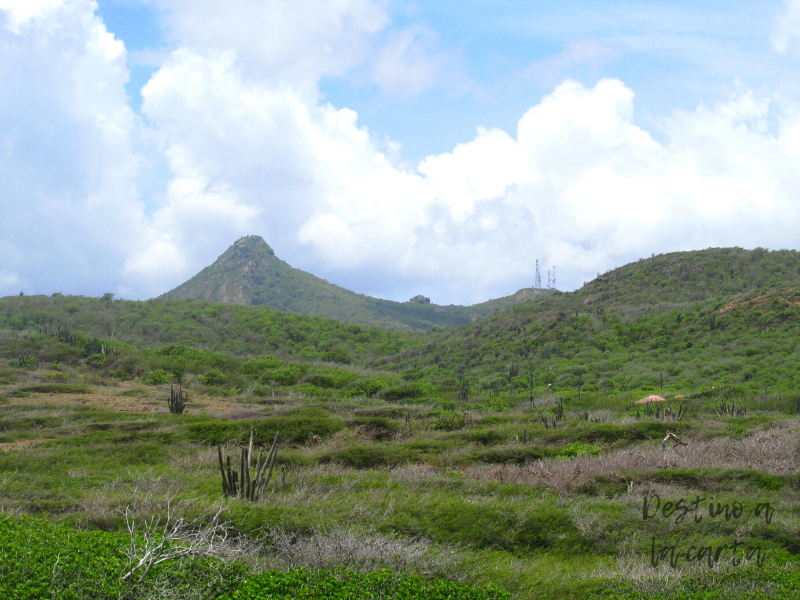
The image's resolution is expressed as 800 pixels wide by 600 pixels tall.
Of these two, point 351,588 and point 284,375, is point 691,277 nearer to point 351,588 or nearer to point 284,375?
point 284,375

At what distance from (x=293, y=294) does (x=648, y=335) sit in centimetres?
7642

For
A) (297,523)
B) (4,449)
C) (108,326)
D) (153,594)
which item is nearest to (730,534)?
(297,523)

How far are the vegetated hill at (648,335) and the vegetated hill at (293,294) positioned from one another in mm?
45187

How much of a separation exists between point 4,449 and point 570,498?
13.3 meters

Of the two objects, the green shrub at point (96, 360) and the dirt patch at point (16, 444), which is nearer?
the dirt patch at point (16, 444)

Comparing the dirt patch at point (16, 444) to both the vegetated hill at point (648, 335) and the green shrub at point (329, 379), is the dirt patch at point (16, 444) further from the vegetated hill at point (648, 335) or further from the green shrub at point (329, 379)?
the vegetated hill at point (648, 335)

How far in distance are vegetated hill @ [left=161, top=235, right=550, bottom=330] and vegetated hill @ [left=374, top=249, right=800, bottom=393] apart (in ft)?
148

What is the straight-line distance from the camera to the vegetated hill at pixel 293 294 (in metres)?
98.8

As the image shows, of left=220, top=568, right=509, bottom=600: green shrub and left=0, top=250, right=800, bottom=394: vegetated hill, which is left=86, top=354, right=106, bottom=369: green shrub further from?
left=220, top=568, right=509, bottom=600: green shrub

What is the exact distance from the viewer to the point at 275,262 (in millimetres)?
113688

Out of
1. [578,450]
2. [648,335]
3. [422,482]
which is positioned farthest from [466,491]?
[648,335]

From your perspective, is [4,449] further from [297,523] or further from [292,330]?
[292,330]

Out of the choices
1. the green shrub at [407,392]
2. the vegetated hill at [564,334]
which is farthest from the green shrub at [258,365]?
the green shrub at [407,392]

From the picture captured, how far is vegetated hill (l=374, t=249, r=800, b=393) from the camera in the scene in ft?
94.9
